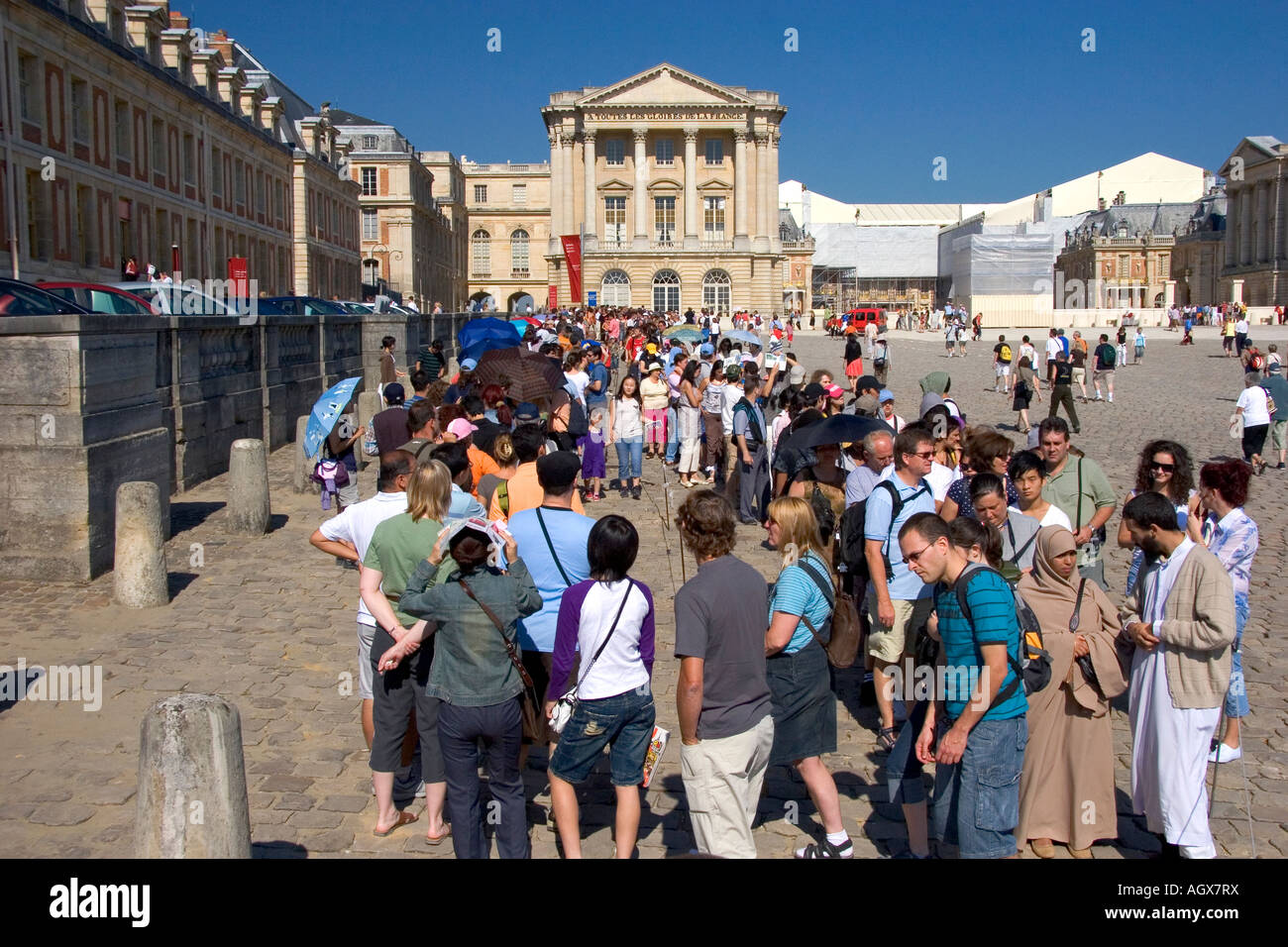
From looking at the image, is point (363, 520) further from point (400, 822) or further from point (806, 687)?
point (806, 687)

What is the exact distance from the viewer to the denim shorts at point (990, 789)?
4.46m

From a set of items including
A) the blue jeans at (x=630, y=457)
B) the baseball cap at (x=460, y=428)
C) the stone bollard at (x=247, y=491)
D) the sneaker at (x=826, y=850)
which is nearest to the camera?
the sneaker at (x=826, y=850)

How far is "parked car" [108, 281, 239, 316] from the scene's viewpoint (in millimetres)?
17656

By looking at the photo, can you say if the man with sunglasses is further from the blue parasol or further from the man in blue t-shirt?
the blue parasol

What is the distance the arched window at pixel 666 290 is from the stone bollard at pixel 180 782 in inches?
3157

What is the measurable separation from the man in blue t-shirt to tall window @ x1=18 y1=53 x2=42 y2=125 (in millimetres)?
30080

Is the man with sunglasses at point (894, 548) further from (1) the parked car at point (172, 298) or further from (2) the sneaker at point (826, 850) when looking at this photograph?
(1) the parked car at point (172, 298)

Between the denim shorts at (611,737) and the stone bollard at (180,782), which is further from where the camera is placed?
the denim shorts at (611,737)

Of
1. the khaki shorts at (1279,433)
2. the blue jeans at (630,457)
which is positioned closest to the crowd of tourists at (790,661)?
the blue jeans at (630,457)

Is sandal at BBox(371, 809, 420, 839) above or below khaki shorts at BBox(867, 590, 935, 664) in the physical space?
below

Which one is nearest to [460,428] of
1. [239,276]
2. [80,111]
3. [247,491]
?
[247,491]

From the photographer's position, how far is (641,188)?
84.6 meters

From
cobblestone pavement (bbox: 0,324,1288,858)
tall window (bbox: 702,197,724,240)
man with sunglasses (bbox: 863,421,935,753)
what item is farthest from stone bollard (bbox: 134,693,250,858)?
tall window (bbox: 702,197,724,240)

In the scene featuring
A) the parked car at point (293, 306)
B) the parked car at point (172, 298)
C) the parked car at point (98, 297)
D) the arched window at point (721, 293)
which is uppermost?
the arched window at point (721, 293)
